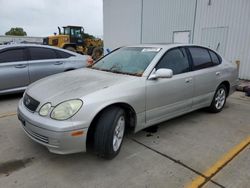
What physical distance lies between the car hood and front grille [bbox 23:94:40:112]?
46mm

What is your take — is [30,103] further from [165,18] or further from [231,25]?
[165,18]

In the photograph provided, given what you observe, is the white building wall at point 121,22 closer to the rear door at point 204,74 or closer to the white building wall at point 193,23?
the white building wall at point 193,23

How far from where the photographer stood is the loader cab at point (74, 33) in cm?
1862

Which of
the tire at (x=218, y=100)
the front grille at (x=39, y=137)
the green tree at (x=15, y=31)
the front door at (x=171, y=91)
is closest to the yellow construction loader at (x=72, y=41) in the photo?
the tire at (x=218, y=100)

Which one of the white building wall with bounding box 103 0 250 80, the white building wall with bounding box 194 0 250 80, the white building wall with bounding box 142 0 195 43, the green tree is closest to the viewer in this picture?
the white building wall with bounding box 194 0 250 80

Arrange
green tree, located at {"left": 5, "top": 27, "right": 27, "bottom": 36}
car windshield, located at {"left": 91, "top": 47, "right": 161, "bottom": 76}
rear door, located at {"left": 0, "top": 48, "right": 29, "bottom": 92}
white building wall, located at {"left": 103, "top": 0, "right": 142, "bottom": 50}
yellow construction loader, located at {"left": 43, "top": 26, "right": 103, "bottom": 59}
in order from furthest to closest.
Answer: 1. green tree, located at {"left": 5, "top": 27, "right": 27, "bottom": 36}
2. yellow construction loader, located at {"left": 43, "top": 26, "right": 103, "bottom": 59}
3. white building wall, located at {"left": 103, "top": 0, "right": 142, "bottom": 50}
4. rear door, located at {"left": 0, "top": 48, "right": 29, "bottom": 92}
5. car windshield, located at {"left": 91, "top": 47, "right": 161, "bottom": 76}

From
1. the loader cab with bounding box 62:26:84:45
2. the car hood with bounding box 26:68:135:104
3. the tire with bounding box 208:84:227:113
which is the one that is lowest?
the tire with bounding box 208:84:227:113

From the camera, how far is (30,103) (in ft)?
9.22

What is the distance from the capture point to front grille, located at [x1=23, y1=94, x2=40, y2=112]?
8.77ft

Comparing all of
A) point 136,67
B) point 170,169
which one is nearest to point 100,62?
point 136,67

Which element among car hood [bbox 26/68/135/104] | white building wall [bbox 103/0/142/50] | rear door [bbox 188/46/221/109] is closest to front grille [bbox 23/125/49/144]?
car hood [bbox 26/68/135/104]

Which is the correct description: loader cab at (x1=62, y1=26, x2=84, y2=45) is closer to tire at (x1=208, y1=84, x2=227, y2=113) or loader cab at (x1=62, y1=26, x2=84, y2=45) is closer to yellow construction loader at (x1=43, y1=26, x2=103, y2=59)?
yellow construction loader at (x1=43, y1=26, x2=103, y2=59)

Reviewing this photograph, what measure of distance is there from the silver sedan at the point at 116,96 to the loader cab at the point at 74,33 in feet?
52.1

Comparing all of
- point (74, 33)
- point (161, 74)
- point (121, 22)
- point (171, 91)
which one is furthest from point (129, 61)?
point (74, 33)
